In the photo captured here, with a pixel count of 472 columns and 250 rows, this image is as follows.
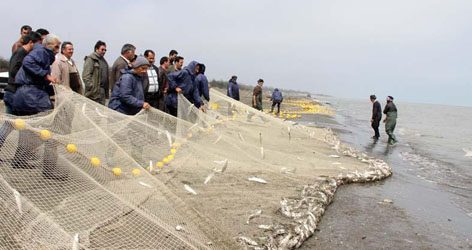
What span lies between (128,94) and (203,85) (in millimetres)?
Answer: 2751

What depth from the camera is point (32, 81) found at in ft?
13.5

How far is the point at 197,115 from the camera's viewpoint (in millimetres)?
6379

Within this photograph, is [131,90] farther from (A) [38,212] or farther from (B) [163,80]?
(A) [38,212]

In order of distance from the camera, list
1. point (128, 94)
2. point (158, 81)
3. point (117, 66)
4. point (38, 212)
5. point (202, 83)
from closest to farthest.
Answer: point (38, 212) < point (128, 94) < point (117, 66) < point (158, 81) < point (202, 83)

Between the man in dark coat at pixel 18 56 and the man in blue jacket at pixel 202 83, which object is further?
the man in blue jacket at pixel 202 83

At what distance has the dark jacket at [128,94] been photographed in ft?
16.0

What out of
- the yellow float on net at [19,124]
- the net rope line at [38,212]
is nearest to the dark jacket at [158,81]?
the yellow float on net at [19,124]

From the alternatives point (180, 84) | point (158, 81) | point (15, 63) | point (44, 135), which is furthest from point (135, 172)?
point (180, 84)

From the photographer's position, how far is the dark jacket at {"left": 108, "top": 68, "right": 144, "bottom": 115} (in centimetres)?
487

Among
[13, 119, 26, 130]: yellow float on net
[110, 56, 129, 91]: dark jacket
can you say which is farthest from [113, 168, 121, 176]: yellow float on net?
[110, 56, 129, 91]: dark jacket

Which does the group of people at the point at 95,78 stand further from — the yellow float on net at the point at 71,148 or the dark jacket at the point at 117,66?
A: the yellow float on net at the point at 71,148

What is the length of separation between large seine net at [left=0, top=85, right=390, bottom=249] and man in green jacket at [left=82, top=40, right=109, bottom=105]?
1401 mm

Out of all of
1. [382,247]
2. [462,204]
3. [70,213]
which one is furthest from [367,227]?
[70,213]

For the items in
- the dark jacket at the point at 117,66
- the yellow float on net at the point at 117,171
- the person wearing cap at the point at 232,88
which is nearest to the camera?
the yellow float on net at the point at 117,171
